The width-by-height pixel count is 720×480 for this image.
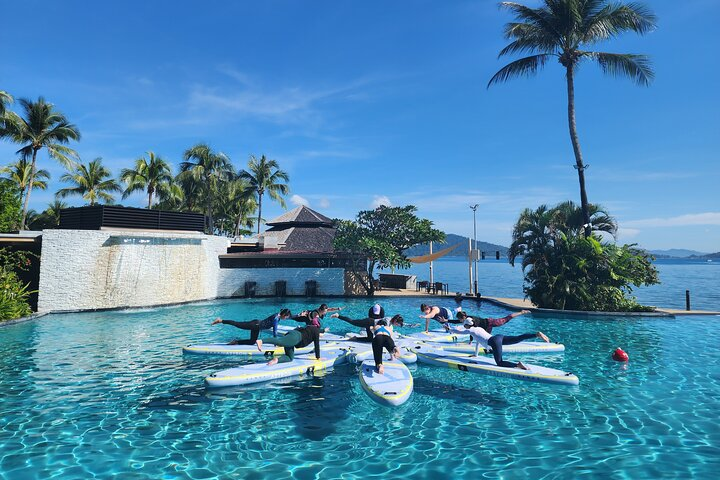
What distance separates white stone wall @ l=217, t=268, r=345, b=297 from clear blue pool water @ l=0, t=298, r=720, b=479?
16.5 metres

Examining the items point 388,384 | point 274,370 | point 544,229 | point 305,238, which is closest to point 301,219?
point 305,238

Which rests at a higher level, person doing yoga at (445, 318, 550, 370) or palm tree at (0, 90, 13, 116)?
palm tree at (0, 90, 13, 116)

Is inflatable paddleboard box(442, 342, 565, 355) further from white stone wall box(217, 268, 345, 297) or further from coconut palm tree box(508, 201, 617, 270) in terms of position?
white stone wall box(217, 268, 345, 297)

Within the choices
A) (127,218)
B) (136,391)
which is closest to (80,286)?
(127,218)

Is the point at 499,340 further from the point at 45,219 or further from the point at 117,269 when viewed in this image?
the point at 45,219

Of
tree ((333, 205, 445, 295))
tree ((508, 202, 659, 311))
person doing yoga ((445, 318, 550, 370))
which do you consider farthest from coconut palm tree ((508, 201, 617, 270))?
person doing yoga ((445, 318, 550, 370))

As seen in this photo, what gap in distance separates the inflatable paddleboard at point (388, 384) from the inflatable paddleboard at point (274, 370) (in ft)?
6.05

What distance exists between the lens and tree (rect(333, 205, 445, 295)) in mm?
31984

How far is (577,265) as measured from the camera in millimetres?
23031

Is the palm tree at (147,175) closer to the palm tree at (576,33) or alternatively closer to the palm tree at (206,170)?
the palm tree at (206,170)

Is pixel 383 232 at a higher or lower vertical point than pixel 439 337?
higher

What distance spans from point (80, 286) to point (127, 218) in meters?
5.07

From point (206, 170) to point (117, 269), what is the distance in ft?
69.5

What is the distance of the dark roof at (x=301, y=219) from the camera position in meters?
39.6
